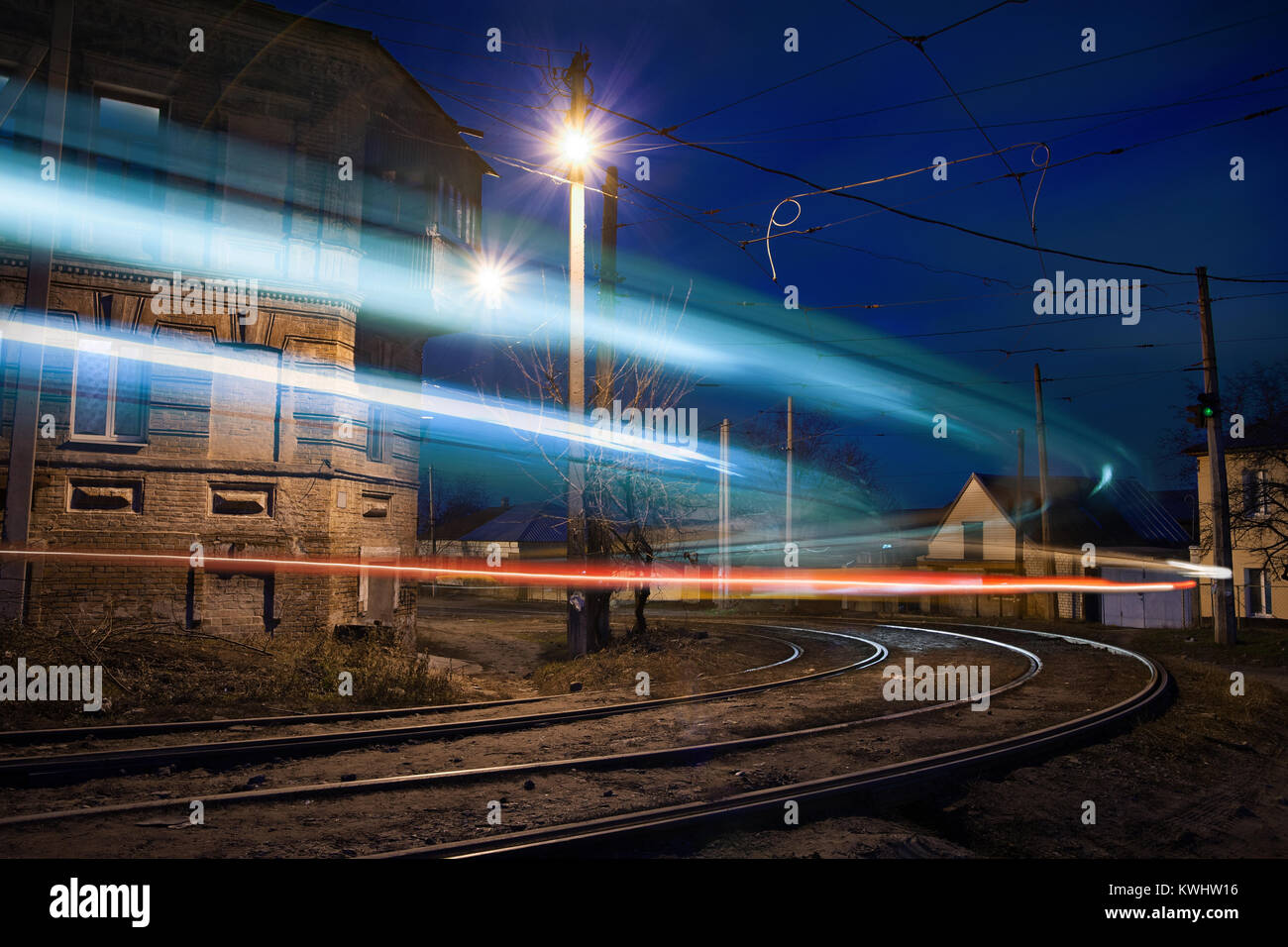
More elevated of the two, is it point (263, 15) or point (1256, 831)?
point (263, 15)

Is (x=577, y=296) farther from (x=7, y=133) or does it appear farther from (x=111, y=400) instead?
(x=7, y=133)

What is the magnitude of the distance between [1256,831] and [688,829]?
4876mm

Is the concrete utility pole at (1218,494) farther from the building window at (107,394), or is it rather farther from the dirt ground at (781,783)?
the building window at (107,394)

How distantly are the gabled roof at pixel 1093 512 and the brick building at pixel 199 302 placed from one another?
3733 centimetres

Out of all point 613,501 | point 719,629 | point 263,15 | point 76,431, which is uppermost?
point 263,15

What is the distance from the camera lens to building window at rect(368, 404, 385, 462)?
61.7 feet

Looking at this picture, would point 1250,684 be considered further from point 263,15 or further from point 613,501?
point 263,15

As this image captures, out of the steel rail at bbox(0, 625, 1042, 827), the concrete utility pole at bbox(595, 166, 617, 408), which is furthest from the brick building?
the steel rail at bbox(0, 625, 1042, 827)

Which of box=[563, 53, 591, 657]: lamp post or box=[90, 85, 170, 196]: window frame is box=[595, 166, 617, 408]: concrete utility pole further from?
box=[90, 85, 170, 196]: window frame

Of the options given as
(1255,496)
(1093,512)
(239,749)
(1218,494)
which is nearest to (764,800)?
(239,749)

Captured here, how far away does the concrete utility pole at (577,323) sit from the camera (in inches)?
551

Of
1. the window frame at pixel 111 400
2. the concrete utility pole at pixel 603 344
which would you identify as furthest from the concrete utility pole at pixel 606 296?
the window frame at pixel 111 400
